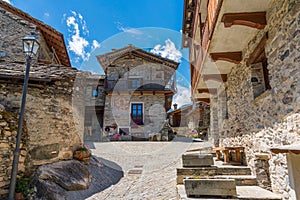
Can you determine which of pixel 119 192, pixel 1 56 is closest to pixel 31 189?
pixel 119 192

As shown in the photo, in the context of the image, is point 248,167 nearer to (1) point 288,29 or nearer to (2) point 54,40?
(1) point 288,29

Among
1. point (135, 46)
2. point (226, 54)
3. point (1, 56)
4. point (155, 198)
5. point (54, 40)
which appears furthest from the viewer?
point (135, 46)

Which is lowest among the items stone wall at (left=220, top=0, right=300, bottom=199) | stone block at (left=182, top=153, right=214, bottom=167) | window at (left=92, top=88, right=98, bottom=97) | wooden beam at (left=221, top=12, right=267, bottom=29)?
stone block at (left=182, top=153, right=214, bottom=167)

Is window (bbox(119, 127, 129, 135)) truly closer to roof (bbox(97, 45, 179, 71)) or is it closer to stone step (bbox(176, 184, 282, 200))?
roof (bbox(97, 45, 179, 71))

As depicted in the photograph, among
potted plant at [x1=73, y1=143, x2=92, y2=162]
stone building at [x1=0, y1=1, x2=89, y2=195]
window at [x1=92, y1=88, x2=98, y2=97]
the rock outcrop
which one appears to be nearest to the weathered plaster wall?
stone building at [x1=0, y1=1, x2=89, y2=195]

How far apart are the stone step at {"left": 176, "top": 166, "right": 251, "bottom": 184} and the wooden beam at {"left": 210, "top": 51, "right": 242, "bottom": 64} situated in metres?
2.69

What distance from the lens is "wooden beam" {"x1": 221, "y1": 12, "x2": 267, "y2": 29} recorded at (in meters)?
3.47

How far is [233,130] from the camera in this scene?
19.6 feet

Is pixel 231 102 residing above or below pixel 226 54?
below

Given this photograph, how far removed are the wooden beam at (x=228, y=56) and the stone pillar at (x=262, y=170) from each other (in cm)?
244

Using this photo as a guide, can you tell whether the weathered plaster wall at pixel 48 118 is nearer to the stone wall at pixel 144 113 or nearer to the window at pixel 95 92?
the stone wall at pixel 144 113

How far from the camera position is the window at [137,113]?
1659 cm

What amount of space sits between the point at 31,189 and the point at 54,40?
29.4ft

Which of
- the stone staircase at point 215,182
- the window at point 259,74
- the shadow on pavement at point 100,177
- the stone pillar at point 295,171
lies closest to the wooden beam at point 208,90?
the window at point 259,74
